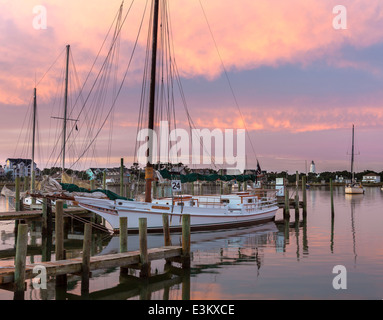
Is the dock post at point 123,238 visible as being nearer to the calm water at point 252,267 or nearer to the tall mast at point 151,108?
A: the calm water at point 252,267

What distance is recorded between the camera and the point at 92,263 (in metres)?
13.5

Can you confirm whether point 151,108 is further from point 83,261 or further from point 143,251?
point 83,261

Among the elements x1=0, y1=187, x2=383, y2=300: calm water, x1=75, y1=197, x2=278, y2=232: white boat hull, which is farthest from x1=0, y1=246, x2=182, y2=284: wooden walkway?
x1=75, y1=197, x2=278, y2=232: white boat hull

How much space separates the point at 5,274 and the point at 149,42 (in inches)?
865

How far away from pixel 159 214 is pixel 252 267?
10212 millimetres

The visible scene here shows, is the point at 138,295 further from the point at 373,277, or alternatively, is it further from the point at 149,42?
the point at 149,42

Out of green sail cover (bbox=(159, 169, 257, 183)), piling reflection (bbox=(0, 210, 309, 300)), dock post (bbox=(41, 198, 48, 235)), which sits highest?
green sail cover (bbox=(159, 169, 257, 183))

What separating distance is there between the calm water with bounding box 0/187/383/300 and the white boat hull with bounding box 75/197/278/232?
1.06 m

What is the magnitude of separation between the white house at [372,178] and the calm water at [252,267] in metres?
174

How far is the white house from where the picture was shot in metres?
189

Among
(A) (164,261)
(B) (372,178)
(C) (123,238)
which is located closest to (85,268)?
(C) (123,238)

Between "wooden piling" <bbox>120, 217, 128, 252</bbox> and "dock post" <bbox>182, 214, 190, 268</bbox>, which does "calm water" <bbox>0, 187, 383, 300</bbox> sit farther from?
"wooden piling" <bbox>120, 217, 128, 252</bbox>
